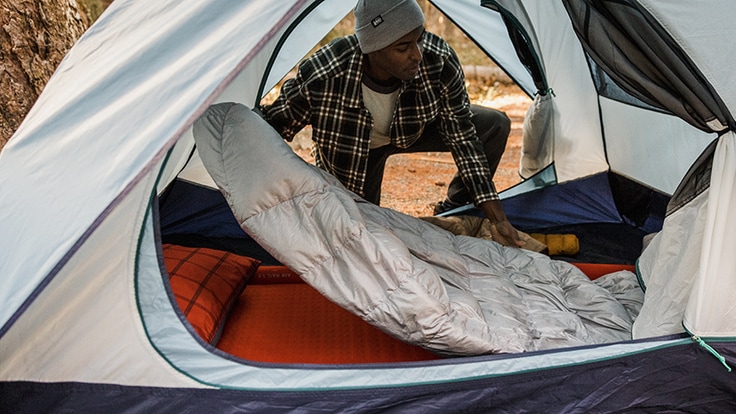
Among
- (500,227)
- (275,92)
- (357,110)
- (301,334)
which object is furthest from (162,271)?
(275,92)

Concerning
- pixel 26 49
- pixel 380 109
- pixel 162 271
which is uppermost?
pixel 26 49

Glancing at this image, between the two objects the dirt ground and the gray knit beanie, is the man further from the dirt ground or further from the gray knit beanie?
the dirt ground

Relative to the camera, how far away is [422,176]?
13.9 ft

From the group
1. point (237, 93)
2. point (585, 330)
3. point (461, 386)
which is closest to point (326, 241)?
point (461, 386)

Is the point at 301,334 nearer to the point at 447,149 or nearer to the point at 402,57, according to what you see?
the point at 402,57

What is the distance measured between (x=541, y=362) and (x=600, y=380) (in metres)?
0.15

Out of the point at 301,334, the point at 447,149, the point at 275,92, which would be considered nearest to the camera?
the point at 301,334

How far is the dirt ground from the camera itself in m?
3.69

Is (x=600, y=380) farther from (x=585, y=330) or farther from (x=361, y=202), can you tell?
(x=361, y=202)

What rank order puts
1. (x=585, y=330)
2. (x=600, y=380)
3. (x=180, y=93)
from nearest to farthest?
(x=180, y=93) → (x=600, y=380) → (x=585, y=330)

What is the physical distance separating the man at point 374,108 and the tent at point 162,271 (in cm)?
76

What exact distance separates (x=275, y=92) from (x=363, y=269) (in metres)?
4.06

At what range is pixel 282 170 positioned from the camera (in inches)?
65.8

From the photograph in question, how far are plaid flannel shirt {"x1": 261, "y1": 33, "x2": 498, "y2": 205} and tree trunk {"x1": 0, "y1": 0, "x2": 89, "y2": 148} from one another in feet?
2.71
